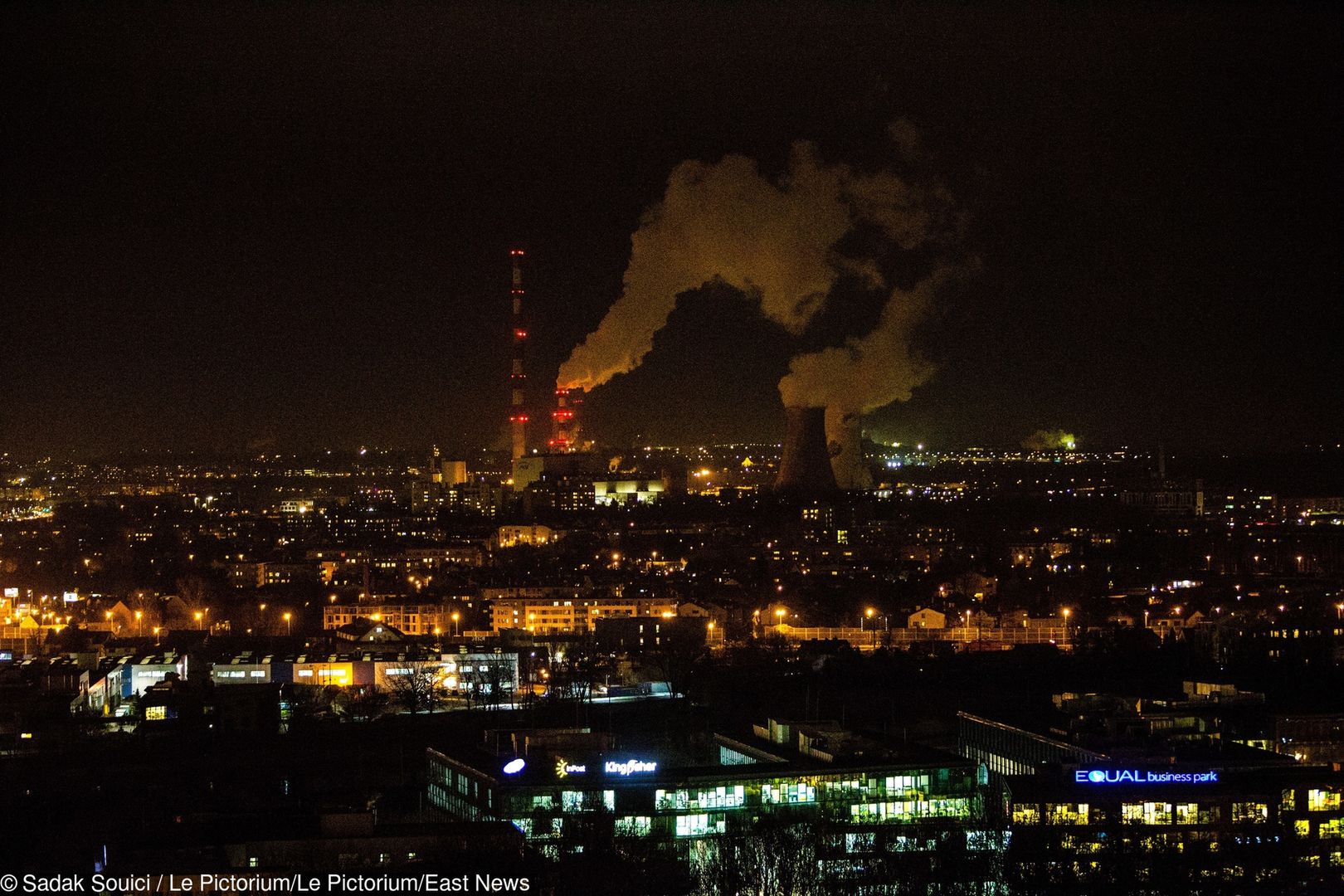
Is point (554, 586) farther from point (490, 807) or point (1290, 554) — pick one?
point (490, 807)

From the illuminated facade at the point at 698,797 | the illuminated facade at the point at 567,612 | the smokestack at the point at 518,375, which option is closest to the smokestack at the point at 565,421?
the smokestack at the point at 518,375

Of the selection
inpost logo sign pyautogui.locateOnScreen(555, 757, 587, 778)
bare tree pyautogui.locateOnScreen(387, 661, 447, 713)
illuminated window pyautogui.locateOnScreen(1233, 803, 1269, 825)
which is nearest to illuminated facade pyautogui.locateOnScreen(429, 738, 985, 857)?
inpost logo sign pyautogui.locateOnScreen(555, 757, 587, 778)

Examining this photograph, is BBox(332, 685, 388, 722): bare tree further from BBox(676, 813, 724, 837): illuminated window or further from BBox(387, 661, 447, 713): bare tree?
BBox(676, 813, 724, 837): illuminated window

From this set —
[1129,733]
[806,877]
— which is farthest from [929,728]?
[806,877]

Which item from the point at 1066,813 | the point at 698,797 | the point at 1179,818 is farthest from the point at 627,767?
the point at 1179,818

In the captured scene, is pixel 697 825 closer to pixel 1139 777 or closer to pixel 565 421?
pixel 1139 777

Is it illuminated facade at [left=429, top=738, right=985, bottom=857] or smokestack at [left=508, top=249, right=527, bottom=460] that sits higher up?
smokestack at [left=508, top=249, right=527, bottom=460]

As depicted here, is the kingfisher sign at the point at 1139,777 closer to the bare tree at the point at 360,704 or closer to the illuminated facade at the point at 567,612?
the bare tree at the point at 360,704
